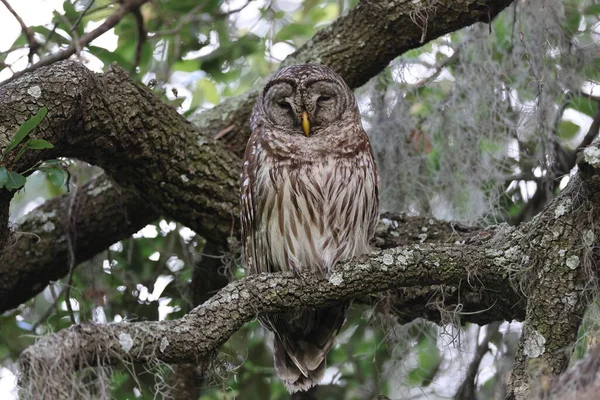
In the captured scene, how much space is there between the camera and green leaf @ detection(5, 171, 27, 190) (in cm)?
320

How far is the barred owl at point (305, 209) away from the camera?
401 centimetres

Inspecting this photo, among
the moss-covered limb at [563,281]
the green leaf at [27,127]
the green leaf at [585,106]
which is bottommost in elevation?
the green leaf at [585,106]

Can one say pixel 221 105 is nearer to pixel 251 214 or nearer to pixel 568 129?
pixel 251 214

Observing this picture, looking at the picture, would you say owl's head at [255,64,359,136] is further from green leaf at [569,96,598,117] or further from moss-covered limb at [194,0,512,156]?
green leaf at [569,96,598,117]

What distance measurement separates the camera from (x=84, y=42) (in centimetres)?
439

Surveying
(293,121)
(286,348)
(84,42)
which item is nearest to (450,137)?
(293,121)

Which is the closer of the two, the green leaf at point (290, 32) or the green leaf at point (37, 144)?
the green leaf at point (37, 144)

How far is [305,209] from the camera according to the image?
158 inches

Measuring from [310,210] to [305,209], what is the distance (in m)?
0.02

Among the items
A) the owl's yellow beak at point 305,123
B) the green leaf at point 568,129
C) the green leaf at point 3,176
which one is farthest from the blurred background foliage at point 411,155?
the green leaf at point 3,176

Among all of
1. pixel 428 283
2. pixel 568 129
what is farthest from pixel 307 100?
pixel 568 129

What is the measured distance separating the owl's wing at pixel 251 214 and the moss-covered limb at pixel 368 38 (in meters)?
0.68

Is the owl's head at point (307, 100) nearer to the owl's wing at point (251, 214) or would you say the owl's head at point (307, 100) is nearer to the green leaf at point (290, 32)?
the owl's wing at point (251, 214)

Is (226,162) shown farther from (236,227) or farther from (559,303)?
(559,303)
